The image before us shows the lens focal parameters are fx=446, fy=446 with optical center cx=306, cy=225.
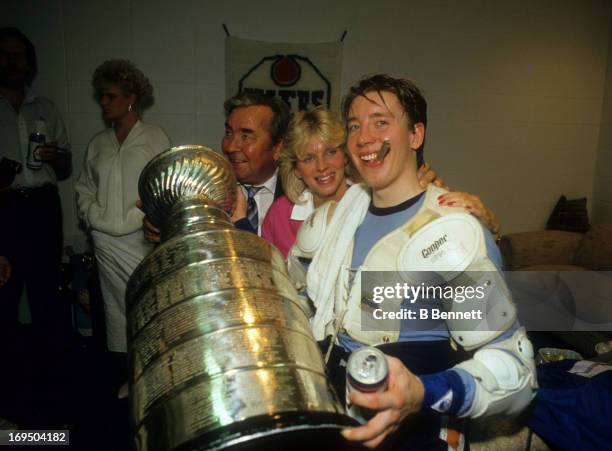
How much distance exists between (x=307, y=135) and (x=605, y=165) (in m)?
3.79

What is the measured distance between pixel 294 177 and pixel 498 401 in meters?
1.37

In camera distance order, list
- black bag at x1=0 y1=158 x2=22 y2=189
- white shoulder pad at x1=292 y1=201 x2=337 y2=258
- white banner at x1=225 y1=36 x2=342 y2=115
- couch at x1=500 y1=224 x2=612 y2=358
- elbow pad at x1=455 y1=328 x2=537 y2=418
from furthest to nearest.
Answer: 1. white banner at x1=225 y1=36 x2=342 y2=115
2. couch at x1=500 y1=224 x2=612 y2=358
3. black bag at x1=0 y1=158 x2=22 y2=189
4. white shoulder pad at x1=292 y1=201 x2=337 y2=258
5. elbow pad at x1=455 y1=328 x2=537 y2=418

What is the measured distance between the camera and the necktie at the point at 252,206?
2.12m

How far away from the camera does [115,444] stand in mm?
2141

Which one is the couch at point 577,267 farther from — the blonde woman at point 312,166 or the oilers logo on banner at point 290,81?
the oilers logo on banner at point 290,81

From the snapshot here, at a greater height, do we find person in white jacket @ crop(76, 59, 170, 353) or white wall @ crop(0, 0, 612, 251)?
white wall @ crop(0, 0, 612, 251)

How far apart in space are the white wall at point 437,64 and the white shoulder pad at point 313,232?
7.42 ft

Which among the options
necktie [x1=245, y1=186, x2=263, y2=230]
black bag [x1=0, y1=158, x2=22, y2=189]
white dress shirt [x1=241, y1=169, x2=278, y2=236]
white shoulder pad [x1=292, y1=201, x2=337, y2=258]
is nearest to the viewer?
white shoulder pad [x1=292, y1=201, x2=337, y2=258]

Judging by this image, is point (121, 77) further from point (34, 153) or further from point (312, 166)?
point (312, 166)

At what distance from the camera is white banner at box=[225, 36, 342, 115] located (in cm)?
348

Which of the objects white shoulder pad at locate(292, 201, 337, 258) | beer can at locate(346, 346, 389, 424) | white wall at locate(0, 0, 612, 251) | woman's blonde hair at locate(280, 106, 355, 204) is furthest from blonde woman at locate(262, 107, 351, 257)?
white wall at locate(0, 0, 612, 251)

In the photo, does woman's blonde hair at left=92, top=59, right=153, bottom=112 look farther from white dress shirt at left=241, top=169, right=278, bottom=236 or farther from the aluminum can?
white dress shirt at left=241, top=169, right=278, bottom=236

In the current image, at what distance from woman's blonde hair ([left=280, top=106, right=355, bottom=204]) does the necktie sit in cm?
23

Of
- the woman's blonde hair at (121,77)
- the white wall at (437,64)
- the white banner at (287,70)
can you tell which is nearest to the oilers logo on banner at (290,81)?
the white banner at (287,70)
